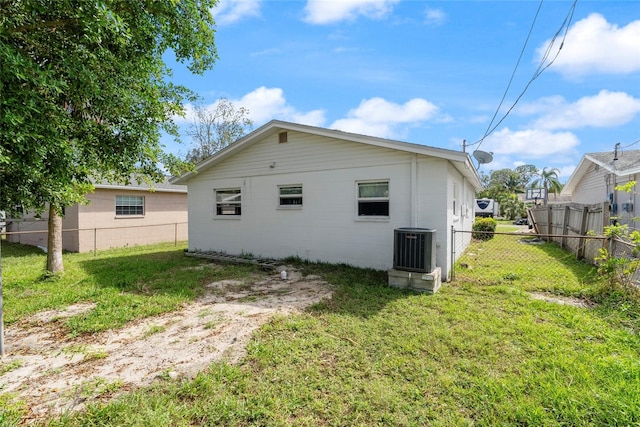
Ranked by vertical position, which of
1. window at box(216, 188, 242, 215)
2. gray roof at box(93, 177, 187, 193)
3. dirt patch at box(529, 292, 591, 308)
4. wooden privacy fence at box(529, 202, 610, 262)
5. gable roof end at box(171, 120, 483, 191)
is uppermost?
gable roof end at box(171, 120, 483, 191)

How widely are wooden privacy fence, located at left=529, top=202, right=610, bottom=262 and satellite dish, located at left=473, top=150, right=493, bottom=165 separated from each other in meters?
2.98

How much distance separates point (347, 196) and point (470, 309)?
393cm

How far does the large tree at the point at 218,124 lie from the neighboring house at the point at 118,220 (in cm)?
1265

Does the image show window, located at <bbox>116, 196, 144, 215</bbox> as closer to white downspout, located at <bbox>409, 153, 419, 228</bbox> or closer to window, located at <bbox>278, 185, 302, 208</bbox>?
window, located at <bbox>278, 185, 302, 208</bbox>

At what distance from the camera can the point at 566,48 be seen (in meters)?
5.67

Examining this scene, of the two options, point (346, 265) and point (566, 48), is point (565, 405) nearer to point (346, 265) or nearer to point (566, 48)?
point (346, 265)

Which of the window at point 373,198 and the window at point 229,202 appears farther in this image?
the window at point 229,202

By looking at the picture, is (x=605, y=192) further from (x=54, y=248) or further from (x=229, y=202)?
(x=54, y=248)

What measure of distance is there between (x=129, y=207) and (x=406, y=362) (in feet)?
45.3

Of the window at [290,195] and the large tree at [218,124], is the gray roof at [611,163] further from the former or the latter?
the large tree at [218,124]

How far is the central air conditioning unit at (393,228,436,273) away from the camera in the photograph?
222 inches

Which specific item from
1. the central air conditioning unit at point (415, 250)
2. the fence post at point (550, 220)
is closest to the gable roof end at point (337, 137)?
the central air conditioning unit at point (415, 250)

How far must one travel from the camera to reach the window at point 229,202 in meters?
9.73

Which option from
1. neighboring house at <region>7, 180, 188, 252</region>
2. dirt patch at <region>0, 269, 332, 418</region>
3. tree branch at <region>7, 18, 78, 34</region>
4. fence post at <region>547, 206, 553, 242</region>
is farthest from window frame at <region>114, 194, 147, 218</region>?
fence post at <region>547, 206, 553, 242</region>
